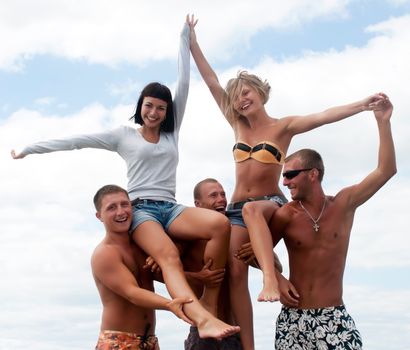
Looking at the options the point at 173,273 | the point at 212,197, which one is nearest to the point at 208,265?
the point at 173,273

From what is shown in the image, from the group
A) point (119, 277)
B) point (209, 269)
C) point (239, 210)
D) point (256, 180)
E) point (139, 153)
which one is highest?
point (139, 153)

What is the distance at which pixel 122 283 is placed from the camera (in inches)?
323

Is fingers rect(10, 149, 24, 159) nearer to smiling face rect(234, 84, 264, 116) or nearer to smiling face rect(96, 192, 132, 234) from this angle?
smiling face rect(96, 192, 132, 234)

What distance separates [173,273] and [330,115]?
108 inches

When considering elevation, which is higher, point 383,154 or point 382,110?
point 382,110

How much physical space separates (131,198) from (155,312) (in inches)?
54.7

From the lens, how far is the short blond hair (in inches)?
374

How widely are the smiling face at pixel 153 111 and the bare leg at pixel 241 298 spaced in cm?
179

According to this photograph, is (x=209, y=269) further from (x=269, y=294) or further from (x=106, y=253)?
(x=106, y=253)

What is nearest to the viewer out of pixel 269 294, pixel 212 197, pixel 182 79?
pixel 269 294

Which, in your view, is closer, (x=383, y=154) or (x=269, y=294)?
(x=269, y=294)

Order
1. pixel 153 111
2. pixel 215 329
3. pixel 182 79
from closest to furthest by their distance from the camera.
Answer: pixel 215 329 → pixel 153 111 → pixel 182 79

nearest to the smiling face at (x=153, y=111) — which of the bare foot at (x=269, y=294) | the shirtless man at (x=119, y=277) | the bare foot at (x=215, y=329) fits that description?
the shirtless man at (x=119, y=277)

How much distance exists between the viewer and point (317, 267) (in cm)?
874
